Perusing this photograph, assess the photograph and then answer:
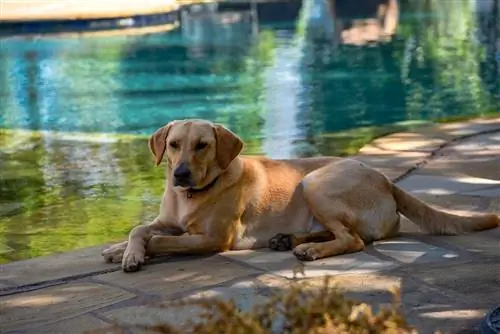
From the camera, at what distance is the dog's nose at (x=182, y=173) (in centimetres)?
502

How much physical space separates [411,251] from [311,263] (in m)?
0.57

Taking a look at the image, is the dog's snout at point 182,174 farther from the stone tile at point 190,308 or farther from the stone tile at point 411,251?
the stone tile at point 411,251

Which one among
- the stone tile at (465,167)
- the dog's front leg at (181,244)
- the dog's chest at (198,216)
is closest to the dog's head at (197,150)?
the dog's chest at (198,216)

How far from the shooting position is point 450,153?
319 inches

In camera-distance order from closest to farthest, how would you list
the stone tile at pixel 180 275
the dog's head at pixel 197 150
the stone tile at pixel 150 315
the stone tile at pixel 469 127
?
the stone tile at pixel 150 315, the stone tile at pixel 180 275, the dog's head at pixel 197 150, the stone tile at pixel 469 127

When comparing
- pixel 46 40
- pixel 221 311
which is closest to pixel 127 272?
pixel 221 311

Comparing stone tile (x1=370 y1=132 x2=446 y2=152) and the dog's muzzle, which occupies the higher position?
the dog's muzzle

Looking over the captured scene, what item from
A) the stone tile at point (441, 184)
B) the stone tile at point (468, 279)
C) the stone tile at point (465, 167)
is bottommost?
the stone tile at point (465, 167)

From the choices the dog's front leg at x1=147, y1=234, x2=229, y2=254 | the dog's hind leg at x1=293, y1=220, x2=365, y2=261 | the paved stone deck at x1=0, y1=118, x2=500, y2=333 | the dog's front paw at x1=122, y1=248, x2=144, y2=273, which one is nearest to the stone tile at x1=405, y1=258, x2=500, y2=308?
the paved stone deck at x1=0, y1=118, x2=500, y2=333

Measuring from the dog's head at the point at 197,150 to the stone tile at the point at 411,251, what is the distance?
948mm

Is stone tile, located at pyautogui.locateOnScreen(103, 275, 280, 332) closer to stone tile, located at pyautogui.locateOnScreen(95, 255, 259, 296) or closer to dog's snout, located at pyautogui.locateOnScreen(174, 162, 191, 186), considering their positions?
stone tile, located at pyautogui.locateOnScreen(95, 255, 259, 296)

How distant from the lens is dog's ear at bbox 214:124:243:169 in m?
5.18

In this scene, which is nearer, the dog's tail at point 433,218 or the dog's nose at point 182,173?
the dog's nose at point 182,173

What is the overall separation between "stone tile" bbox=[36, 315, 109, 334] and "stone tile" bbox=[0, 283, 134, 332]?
0.14ft
